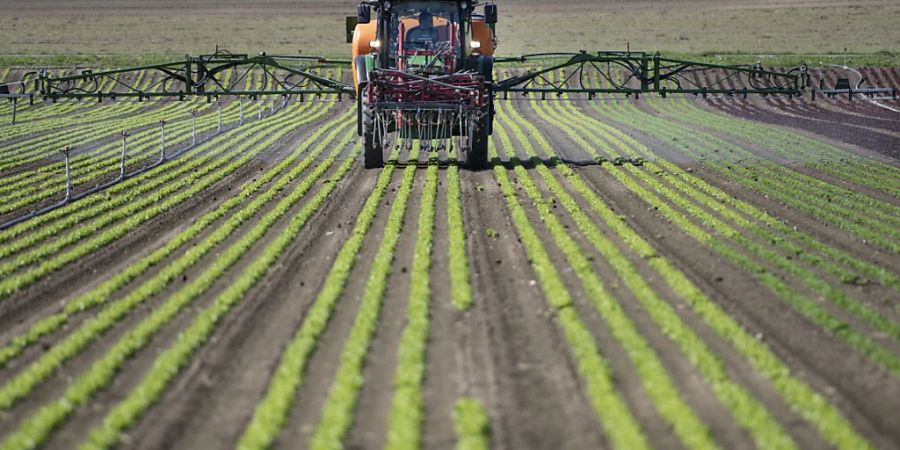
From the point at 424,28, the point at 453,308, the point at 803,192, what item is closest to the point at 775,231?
the point at 803,192

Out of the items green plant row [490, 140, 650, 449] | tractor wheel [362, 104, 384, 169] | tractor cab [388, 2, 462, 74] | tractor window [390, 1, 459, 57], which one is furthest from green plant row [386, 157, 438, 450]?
tractor window [390, 1, 459, 57]

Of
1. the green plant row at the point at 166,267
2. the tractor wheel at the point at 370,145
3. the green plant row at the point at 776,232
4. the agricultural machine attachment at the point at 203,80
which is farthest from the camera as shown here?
the agricultural machine attachment at the point at 203,80

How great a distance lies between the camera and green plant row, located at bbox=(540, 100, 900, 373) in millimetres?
9148

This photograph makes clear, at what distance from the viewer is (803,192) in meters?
18.6

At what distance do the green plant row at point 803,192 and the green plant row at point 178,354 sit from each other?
7321 mm

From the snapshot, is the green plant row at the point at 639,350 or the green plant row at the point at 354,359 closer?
the green plant row at the point at 639,350

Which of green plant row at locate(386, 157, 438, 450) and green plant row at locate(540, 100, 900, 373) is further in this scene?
green plant row at locate(540, 100, 900, 373)

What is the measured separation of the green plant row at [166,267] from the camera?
1003 centimetres

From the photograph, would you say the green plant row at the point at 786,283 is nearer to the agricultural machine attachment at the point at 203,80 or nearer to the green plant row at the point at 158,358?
the green plant row at the point at 158,358

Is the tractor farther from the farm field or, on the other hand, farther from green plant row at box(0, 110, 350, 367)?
green plant row at box(0, 110, 350, 367)

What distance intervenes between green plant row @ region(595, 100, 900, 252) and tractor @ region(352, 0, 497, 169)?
4853mm

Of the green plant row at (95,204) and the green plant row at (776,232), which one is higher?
the green plant row at (776,232)

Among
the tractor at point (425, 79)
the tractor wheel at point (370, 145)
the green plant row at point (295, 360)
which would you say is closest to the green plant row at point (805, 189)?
the tractor at point (425, 79)

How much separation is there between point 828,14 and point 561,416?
259 ft
